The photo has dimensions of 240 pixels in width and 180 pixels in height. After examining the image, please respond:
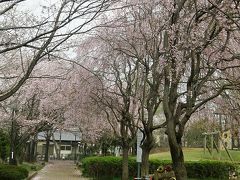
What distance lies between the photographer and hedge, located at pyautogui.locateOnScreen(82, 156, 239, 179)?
2922 cm

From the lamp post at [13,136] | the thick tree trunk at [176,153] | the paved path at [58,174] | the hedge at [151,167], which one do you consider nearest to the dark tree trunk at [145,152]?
the thick tree trunk at [176,153]

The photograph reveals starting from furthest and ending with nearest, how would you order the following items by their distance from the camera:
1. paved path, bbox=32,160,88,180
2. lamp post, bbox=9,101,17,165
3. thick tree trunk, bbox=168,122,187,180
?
1. paved path, bbox=32,160,88,180
2. lamp post, bbox=9,101,17,165
3. thick tree trunk, bbox=168,122,187,180

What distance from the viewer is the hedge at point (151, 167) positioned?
29223mm

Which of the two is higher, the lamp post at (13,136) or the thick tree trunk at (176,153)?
the lamp post at (13,136)

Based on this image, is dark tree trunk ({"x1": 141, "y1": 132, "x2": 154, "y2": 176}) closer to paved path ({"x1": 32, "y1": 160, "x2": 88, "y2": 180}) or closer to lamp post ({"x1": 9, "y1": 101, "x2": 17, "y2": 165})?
lamp post ({"x1": 9, "y1": 101, "x2": 17, "y2": 165})

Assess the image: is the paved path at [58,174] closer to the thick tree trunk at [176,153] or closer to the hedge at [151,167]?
the hedge at [151,167]

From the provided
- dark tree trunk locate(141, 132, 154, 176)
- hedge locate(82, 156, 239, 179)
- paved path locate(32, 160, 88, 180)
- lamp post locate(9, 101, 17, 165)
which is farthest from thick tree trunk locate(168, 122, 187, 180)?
paved path locate(32, 160, 88, 180)

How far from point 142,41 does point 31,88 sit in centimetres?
1251

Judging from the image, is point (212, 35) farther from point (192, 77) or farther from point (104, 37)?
point (104, 37)

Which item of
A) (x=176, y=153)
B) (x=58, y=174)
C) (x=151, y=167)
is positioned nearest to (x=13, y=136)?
(x=58, y=174)

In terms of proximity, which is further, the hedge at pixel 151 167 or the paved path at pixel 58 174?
the paved path at pixel 58 174

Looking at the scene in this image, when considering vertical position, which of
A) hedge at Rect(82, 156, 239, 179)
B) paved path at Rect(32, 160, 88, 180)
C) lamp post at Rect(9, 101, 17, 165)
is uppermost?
lamp post at Rect(9, 101, 17, 165)

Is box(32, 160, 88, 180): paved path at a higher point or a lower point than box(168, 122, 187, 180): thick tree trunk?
lower

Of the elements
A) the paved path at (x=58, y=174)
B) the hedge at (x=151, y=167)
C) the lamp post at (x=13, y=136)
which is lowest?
the paved path at (x=58, y=174)
